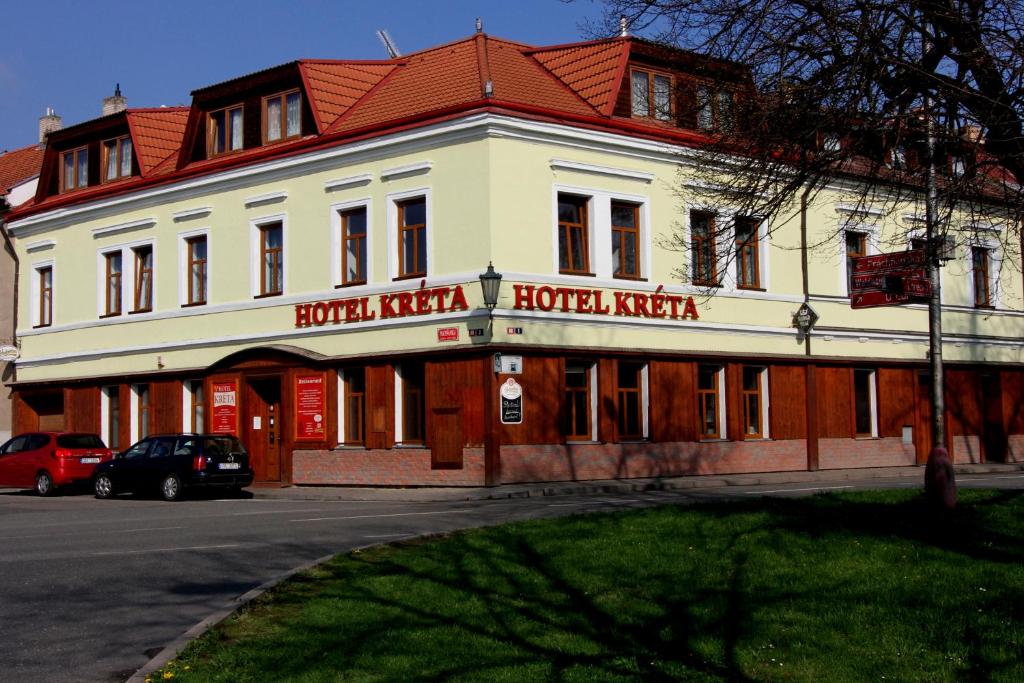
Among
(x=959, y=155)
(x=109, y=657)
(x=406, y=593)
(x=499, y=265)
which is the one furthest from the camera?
(x=499, y=265)

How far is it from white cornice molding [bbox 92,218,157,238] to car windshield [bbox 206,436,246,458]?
9.89 m

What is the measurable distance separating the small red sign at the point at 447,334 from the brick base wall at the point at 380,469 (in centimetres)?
265

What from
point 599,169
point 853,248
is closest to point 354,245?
point 599,169

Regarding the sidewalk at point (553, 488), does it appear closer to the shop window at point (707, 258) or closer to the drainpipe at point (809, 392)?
the drainpipe at point (809, 392)

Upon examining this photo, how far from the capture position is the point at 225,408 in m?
33.4

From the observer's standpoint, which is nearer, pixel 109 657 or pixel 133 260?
pixel 109 657

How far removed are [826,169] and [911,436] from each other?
25.5m

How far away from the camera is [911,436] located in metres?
36.2

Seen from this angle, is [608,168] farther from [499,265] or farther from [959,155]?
[959,155]

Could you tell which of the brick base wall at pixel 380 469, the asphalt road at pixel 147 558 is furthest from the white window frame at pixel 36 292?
the asphalt road at pixel 147 558

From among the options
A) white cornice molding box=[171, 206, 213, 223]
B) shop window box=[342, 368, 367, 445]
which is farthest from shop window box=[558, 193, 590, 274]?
white cornice molding box=[171, 206, 213, 223]

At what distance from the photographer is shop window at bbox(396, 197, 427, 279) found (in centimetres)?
2978

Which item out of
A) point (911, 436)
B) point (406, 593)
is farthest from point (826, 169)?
point (911, 436)

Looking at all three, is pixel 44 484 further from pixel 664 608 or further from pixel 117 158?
pixel 664 608
